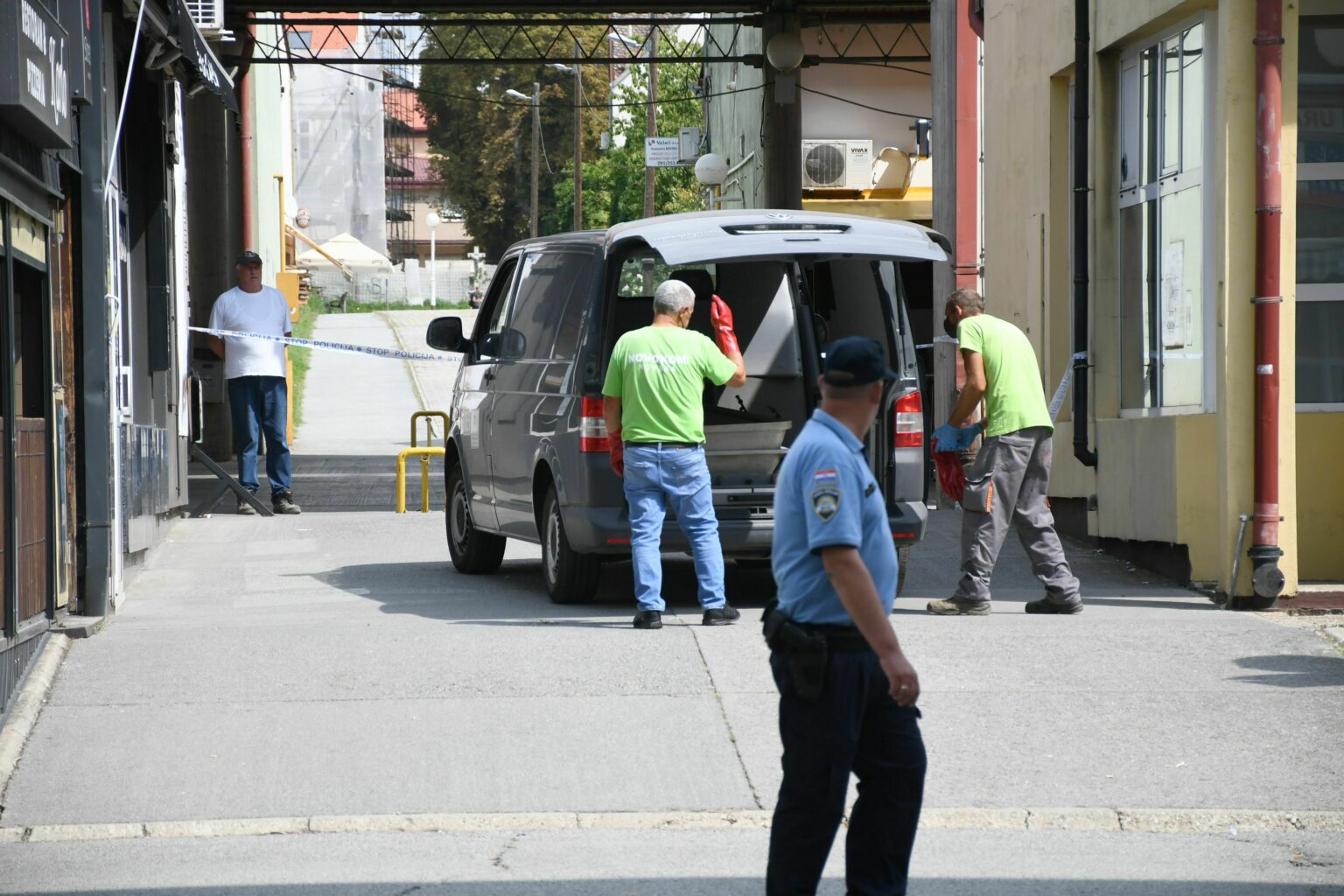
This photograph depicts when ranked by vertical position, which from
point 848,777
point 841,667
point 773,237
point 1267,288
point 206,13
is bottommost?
point 848,777

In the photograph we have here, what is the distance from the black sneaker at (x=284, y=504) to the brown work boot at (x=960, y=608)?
292 inches

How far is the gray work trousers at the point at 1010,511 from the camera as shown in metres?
10.2

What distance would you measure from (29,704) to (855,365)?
4603mm

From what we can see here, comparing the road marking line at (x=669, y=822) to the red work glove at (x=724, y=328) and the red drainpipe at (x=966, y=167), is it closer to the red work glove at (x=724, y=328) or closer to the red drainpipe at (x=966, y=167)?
the red work glove at (x=724, y=328)

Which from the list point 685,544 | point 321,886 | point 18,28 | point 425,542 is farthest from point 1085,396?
point 321,886

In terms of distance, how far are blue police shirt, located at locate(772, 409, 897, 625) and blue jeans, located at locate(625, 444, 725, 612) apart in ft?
15.8

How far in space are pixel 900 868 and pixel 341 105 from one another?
7464cm

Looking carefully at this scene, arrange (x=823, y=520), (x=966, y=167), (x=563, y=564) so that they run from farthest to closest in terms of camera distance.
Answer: (x=966, y=167), (x=563, y=564), (x=823, y=520)

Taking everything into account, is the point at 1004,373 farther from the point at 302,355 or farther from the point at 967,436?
the point at 302,355

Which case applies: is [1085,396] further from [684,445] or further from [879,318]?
[684,445]

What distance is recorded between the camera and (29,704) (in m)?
7.96

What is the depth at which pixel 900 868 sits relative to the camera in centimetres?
473

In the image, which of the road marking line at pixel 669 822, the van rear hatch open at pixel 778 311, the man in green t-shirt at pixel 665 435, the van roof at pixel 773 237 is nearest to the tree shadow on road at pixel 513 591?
the man in green t-shirt at pixel 665 435

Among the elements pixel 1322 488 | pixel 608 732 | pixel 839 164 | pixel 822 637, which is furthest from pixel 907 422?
pixel 839 164
